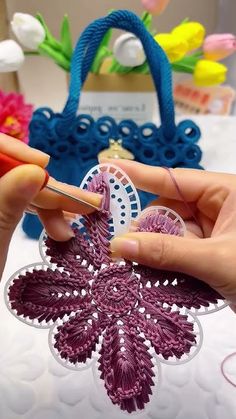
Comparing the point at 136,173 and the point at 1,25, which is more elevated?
the point at 1,25

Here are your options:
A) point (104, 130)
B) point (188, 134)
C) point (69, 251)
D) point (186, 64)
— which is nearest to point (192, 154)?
point (188, 134)

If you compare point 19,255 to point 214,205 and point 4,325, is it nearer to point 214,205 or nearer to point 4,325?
point 4,325

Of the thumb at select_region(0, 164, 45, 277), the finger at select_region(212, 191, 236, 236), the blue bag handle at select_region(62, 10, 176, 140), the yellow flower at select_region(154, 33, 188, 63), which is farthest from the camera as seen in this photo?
the yellow flower at select_region(154, 33, 188, 63)

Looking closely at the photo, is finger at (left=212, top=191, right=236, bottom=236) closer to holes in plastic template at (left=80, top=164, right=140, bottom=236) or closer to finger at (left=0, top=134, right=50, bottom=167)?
holes in plastic template at (left=80, top=164, right=140, bottom=236)

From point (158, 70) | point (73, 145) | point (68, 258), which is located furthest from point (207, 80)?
point (68, 258)

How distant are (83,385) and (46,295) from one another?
0.51 ft

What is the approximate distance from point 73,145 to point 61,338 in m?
0.37

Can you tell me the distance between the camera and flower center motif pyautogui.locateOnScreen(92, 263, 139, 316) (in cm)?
43

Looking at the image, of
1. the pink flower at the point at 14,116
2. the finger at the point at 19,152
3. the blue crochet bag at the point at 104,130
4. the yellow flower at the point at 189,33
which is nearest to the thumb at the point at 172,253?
the finger at the point at 19,152

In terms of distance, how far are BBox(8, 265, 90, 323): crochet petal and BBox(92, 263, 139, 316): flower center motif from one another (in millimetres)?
13

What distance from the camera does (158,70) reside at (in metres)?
0.72

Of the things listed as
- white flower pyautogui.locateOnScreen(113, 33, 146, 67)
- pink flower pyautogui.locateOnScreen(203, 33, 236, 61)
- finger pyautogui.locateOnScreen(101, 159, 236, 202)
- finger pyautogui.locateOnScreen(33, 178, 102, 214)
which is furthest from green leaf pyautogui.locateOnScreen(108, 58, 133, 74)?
finger pyautogui.locateOnScreen(33, 178, 102, 214)

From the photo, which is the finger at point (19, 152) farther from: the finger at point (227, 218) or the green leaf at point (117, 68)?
the green leaf at point (117, 68)

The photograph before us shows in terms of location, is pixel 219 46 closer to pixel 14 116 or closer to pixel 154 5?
pixel 154 5
